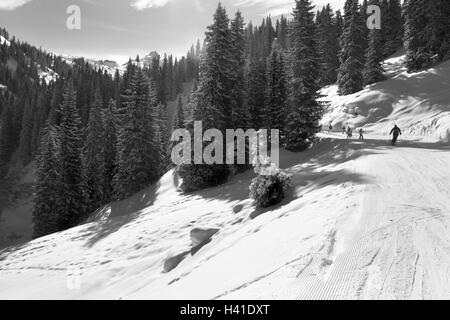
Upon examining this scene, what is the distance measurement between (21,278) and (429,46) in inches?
1973

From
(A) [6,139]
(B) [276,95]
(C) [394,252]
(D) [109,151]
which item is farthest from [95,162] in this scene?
(A) [6,139]

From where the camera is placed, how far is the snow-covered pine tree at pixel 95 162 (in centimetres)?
4266

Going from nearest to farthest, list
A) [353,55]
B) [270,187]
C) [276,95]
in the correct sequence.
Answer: [270,187] → [276,95] → [353,55]

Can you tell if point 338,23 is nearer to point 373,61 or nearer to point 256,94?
point 373,61

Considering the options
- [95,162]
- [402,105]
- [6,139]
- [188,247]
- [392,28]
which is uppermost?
[392,28]

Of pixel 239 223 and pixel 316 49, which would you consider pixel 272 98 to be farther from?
pixel 239 223

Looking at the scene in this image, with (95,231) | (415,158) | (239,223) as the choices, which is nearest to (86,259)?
(95,231)

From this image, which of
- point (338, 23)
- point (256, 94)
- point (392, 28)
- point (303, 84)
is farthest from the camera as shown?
point (338, 23)

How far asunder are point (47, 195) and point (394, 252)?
36.2 meters

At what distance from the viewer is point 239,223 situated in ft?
47.7

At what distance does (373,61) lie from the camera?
46781 millimetres

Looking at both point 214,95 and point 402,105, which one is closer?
point 214,95

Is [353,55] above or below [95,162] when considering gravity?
above

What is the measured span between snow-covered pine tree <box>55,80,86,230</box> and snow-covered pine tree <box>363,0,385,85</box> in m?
38.8
